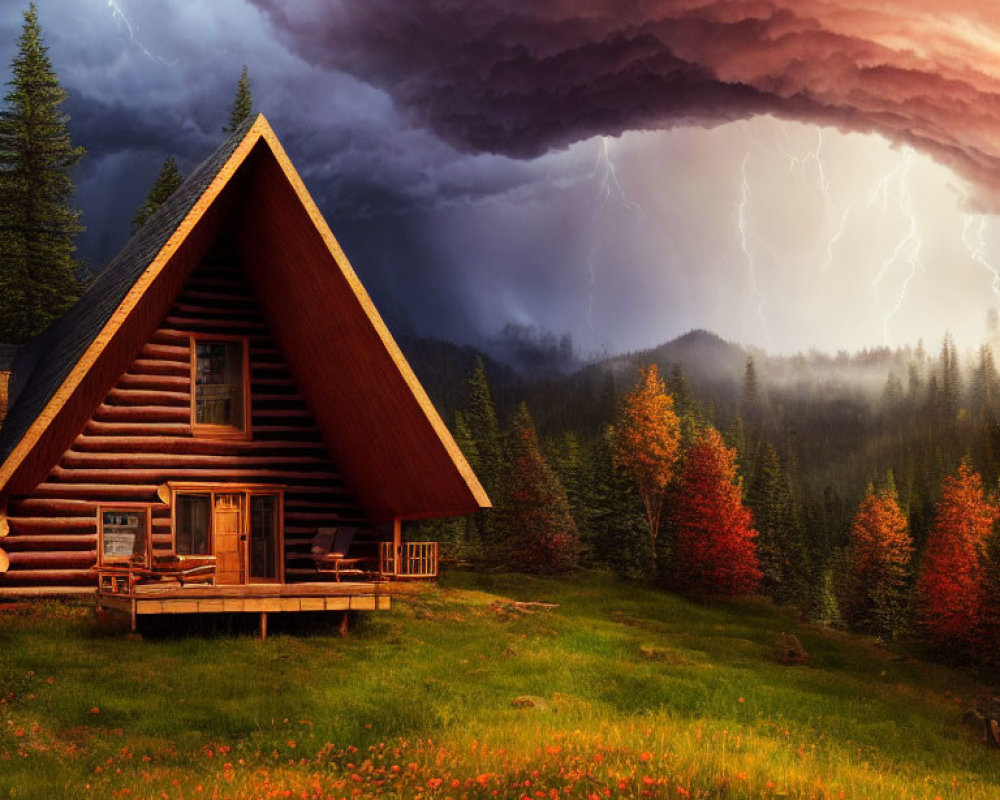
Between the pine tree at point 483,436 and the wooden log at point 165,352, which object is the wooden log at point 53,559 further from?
the pine tree at point 483,436

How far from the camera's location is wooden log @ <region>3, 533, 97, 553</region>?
2134 centimetres

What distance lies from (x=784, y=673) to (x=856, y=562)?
148 feet

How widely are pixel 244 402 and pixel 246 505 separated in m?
2.24

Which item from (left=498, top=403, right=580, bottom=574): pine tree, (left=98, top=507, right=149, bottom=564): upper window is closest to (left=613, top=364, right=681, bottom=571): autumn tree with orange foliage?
(left=498, top=403, right=580, bottom=574): pine tree

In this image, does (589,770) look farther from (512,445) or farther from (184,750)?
(512,445)

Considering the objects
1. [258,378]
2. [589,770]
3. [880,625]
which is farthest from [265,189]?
[880,625]

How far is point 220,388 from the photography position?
76.0ft

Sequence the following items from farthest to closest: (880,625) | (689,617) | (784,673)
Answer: (880,625) → (689,617) → (784,673)

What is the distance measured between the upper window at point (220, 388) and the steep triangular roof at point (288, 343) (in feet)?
3.84

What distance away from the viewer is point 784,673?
21.0 meters

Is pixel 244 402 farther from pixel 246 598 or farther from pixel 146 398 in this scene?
pixel 246 598

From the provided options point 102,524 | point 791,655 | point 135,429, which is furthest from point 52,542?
point 791,655

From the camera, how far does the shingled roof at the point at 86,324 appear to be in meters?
18.7

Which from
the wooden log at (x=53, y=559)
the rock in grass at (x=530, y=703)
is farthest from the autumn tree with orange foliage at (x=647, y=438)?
the rock in grass at (x=530, y=703)
